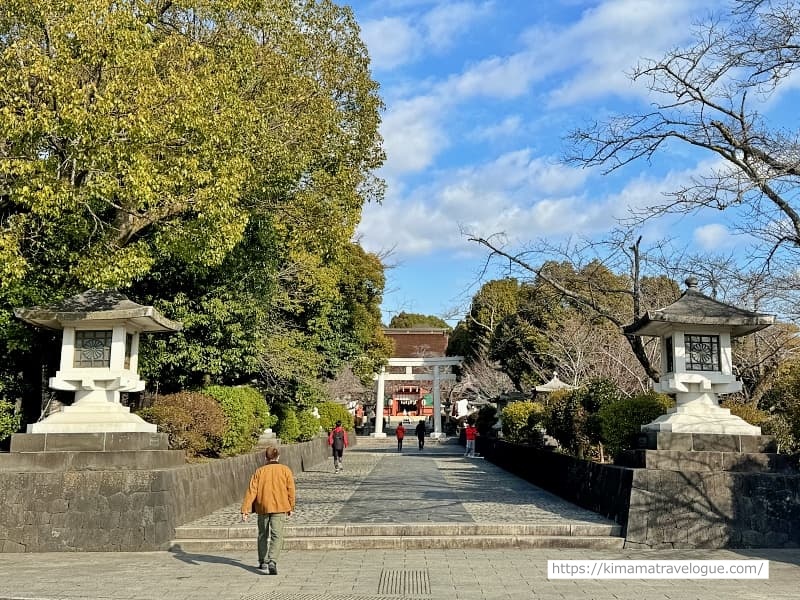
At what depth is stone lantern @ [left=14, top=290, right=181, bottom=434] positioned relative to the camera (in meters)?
9.66

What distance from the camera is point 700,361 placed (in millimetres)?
9875

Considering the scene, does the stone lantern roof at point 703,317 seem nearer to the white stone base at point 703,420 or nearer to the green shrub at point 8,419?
the white stone base at point 703,420

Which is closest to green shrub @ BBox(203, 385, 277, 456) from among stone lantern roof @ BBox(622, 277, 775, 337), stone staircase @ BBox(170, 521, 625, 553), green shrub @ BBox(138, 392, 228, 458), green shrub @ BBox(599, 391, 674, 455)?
green shrub @ BBox(138, 392, 228, 458)

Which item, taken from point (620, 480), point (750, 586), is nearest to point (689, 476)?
point (620, 480)

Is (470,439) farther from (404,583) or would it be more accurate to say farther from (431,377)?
(404,583)

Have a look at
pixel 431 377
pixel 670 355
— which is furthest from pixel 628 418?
pixel 431 377

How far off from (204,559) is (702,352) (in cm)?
718

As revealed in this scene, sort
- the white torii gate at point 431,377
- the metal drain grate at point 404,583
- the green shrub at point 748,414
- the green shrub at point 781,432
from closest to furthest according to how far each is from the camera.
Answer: the metal drain grate at point 404,583
the green shrub at point 748,414
the green shrub at point 781,432
the white torii gate at point 431,377

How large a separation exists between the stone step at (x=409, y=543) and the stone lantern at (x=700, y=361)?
193 cm

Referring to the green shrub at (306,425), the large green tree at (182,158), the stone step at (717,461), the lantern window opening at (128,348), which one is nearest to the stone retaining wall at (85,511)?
the lantern window opening at (128,348)

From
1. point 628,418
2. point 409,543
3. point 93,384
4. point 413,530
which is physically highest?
point 93,384

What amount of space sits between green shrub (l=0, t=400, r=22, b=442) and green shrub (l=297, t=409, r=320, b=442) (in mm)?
12845

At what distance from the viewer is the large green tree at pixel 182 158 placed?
954cm

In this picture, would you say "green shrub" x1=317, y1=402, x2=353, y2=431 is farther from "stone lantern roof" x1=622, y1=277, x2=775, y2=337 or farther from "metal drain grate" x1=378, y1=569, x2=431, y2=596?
"metal drain grate" x1=378, y1=569, x2=431, y2=596
